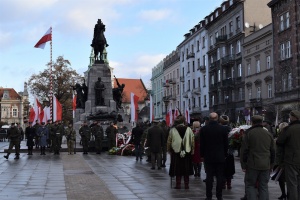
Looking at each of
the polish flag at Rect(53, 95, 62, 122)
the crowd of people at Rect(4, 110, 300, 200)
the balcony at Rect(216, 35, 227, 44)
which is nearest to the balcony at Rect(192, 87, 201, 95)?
the balcony at Rect(216, 35, 227, 44)

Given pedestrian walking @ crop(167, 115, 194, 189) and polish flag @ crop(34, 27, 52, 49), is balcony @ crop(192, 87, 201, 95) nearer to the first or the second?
polish flag @ crop(34, 27, 52, 49)

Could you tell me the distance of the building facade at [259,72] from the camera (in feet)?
161

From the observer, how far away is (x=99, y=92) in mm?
34938

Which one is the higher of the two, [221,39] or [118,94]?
[221,39]

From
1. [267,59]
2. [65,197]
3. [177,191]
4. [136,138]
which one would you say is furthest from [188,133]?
[267,59]

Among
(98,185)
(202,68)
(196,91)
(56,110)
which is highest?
(202,68)

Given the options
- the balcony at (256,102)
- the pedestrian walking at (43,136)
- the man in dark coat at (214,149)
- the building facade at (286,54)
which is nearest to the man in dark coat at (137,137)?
the pedestrian walking at (43,136)

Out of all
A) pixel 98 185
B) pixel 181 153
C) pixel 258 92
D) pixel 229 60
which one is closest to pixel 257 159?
pixel 181 153

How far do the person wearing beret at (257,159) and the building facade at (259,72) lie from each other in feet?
127

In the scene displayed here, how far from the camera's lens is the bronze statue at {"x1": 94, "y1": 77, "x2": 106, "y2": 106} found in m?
34.8

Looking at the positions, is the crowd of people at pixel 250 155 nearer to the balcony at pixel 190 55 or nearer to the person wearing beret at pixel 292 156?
the person wearing beret at pixel 292 156

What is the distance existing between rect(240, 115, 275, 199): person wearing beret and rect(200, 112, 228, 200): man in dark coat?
1.21 m

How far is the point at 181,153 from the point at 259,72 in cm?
4164

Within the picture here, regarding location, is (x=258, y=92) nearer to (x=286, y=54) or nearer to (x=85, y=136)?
(x=286, y=54)
